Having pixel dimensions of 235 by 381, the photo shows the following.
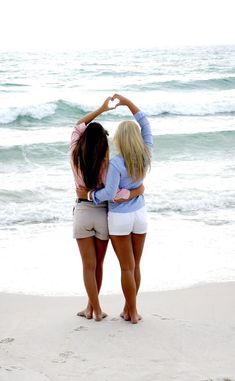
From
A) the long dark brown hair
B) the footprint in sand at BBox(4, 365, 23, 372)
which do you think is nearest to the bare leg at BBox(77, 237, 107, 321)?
the long dark brown hair

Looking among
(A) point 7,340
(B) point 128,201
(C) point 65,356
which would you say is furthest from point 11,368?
(B) point 128,201

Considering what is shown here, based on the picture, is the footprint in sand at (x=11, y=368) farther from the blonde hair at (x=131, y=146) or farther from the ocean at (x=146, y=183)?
the ocean at (x=146, y=183)

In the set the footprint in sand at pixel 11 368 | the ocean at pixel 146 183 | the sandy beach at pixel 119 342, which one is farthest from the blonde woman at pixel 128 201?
the ocean at pixel 146 183

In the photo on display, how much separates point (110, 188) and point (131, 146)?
0.35 meters

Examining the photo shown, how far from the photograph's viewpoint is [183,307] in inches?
217

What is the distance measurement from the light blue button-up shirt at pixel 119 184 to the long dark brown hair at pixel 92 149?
0.10m

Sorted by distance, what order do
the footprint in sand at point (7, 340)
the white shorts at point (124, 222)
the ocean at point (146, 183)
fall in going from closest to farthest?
the footprint in sand at point (7, 340) < the white shorts at point (124, 222) < the ocean at point (146, 183)

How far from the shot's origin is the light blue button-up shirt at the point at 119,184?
448cm

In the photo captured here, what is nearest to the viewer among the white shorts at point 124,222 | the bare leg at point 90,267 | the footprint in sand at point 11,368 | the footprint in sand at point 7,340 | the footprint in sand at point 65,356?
the footprint in sand at point 11,368

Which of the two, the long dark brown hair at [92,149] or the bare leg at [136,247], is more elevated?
the long dark brown hair at [92,149]

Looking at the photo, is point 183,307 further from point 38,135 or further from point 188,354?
point 38,135

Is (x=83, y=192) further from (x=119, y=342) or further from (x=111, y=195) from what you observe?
(x=119, y=342)

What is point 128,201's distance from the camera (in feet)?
15.2

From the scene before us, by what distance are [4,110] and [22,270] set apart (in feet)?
54.6
